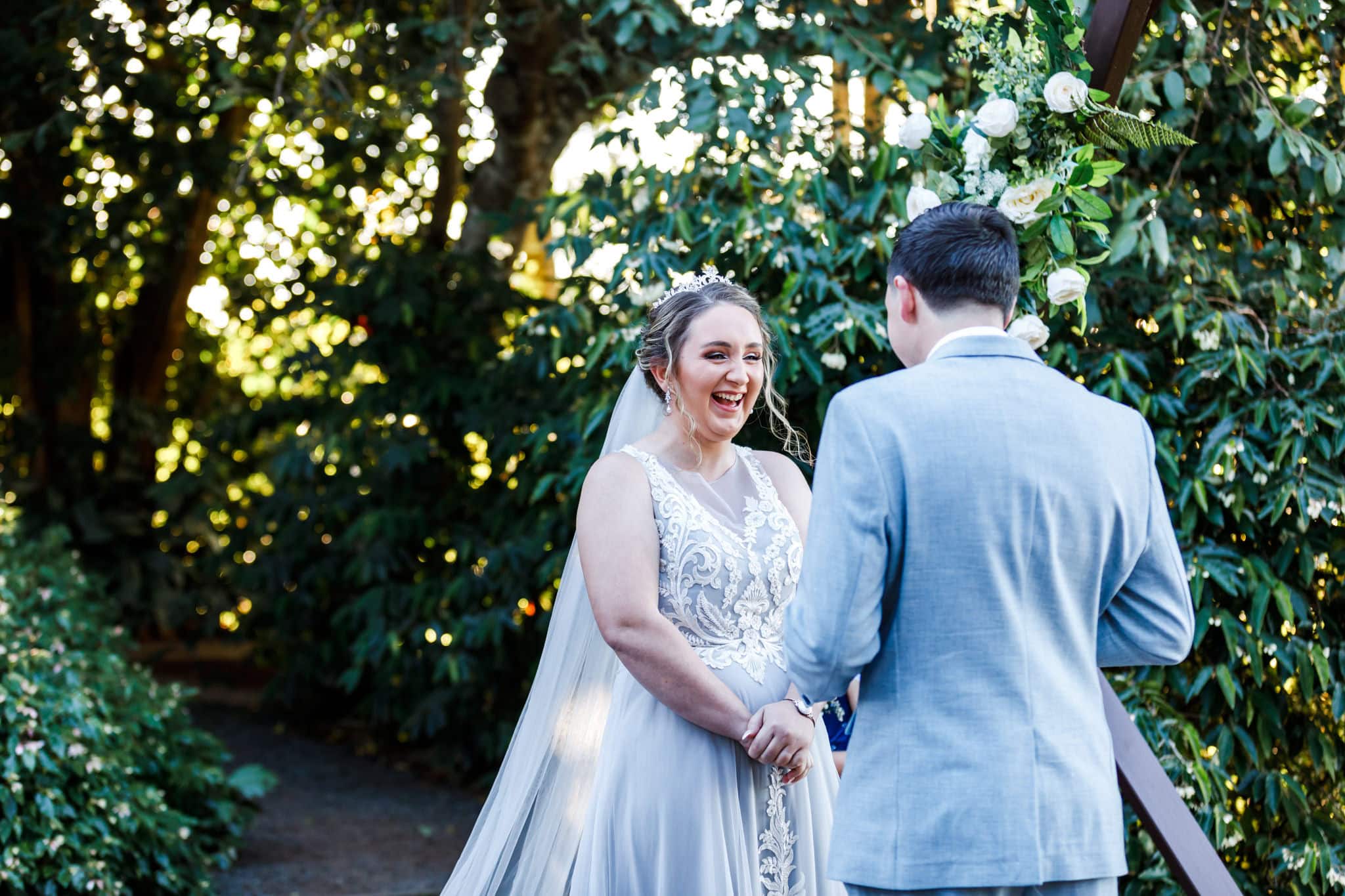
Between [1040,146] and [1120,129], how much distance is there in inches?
6.2

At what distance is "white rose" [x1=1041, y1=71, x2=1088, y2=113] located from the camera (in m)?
2.50

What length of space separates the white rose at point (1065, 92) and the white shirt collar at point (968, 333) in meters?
0.91

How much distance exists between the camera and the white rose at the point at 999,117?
254cm

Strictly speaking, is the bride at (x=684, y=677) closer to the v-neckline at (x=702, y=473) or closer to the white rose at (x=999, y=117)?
the v-neckline at (x=702, y=473)

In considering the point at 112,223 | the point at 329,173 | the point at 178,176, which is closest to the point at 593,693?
the point at 329,173

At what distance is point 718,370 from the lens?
8.20 feet

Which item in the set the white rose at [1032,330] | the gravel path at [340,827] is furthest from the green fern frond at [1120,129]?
the gravel path at [340,827]

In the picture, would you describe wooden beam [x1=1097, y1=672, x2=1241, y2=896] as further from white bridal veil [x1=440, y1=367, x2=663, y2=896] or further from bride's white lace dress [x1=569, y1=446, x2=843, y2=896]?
white bridal veil [x1=440, y1=367, x2=663, y2=896]

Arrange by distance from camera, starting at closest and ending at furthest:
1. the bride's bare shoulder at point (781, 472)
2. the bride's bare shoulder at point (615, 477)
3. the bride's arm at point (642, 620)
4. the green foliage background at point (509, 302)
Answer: the bride's arm at point (642, 620) < the bride's bare shoulder at point (615, 477) < the bride's bare shoulder at point (781, 472) < the green foliage background at point (509, 302)

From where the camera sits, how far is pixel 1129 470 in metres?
1.79

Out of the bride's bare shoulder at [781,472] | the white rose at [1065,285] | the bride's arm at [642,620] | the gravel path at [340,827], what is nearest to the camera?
the bride's arm at [642,620]

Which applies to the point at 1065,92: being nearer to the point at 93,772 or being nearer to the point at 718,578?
the point at 718,578

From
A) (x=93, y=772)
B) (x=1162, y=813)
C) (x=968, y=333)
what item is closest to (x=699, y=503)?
(x=968, y=333)

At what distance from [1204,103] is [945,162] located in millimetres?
1794
